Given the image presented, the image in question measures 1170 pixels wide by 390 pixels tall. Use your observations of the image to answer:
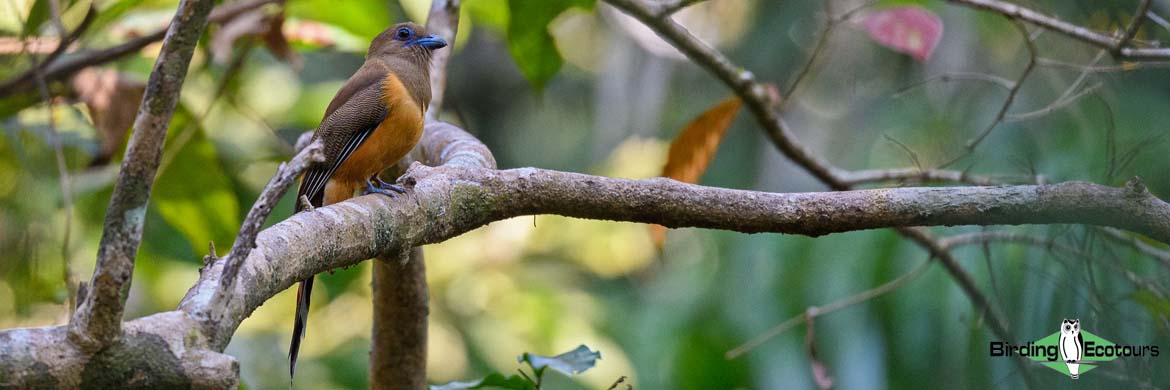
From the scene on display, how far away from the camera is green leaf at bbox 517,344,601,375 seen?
2221mm

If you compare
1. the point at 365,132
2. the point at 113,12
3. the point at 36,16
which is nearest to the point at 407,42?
the point at 365,132

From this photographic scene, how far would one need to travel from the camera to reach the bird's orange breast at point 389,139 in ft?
9.75

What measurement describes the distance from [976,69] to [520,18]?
545 cm

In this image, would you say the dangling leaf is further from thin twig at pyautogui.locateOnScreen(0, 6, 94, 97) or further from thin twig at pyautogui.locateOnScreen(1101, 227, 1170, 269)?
thin twig at pyautogui.locateOnScreen(0, 6, 94, 97)

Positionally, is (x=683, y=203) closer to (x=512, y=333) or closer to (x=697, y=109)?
(x=512, y=333)

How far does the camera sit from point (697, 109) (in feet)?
38.2

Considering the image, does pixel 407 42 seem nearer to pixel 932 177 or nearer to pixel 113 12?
pixel 113 12

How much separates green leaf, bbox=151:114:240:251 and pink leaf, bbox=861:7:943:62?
99.3 inches

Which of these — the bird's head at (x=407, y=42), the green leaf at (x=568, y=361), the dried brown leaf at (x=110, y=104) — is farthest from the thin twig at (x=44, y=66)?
the green leaf at (x=568, y=361)

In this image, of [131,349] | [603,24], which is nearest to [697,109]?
[603,24]

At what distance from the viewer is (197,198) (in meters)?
3.98

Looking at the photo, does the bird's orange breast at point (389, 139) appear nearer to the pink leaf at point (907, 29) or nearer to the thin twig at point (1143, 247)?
the pink leaf at point (907, 29)

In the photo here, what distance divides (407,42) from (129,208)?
242 centimetres

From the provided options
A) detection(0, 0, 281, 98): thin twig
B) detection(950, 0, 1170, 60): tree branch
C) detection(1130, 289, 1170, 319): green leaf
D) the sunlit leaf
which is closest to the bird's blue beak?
detection(0, 0, 281, 98): thin twig
